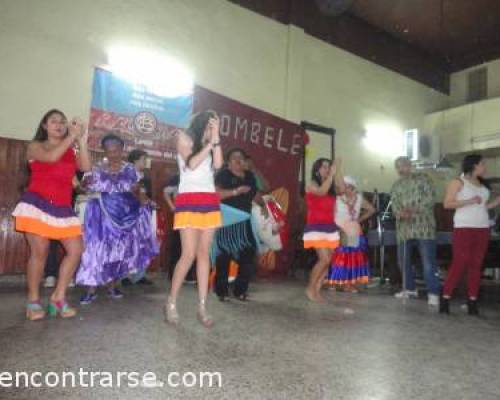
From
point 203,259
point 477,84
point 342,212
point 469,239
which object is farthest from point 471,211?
point 477,84

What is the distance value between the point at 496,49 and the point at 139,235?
9.29 metres

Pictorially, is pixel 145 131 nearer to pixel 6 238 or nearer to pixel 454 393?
pixel 6 238

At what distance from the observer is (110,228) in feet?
12.3

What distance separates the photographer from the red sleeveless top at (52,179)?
2906 mm

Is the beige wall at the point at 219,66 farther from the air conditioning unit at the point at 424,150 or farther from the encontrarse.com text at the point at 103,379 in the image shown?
the encontrarse.com text at the point at 103,379

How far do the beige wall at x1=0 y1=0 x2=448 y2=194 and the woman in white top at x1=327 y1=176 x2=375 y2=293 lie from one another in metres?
2.69

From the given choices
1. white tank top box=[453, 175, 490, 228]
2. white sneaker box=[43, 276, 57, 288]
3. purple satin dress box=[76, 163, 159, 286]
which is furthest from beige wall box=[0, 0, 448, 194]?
white tank top box=[453, 175, 490, 228]

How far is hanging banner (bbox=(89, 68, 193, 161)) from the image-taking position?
566cm

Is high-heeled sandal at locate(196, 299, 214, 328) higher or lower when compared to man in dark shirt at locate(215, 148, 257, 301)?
lower


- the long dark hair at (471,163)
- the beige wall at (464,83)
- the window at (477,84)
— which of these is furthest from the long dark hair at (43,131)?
the window at (477,84)

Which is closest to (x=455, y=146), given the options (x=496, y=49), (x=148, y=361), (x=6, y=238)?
(x=496, y=49)

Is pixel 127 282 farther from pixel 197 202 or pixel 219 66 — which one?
pixel 219 66

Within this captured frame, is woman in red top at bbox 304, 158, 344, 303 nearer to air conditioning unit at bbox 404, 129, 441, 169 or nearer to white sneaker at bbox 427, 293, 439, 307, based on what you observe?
white sneaker at bbox 427, 293, 439, 307

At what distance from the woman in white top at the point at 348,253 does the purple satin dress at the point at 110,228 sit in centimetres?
240
